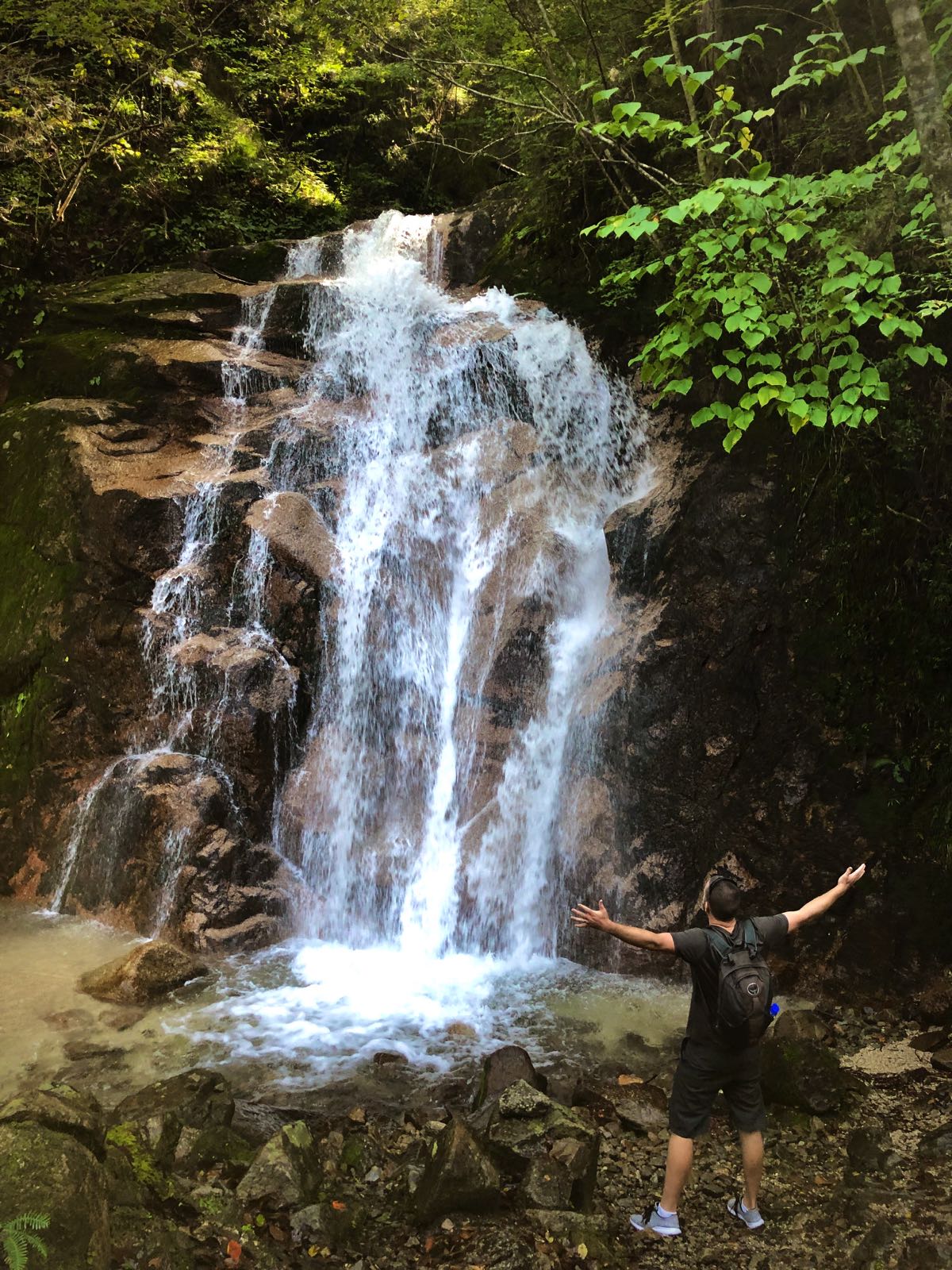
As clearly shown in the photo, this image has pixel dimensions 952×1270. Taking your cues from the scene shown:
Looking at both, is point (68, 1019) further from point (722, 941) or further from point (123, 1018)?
point (722, 941)

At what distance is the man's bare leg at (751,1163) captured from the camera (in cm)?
380

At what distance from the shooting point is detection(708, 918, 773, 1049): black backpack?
3.60 metres

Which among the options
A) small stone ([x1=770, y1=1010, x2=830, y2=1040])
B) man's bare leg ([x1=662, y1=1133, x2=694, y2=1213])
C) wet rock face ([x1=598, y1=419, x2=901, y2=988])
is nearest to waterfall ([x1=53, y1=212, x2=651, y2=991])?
wet rock face ([x1=598, y1=419, x2=901, y2=988])

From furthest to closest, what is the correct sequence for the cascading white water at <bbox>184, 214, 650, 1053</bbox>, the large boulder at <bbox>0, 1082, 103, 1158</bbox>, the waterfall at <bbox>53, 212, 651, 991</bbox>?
the waterfall at <bbox>53, 212, 651, 991</bbox>, the cascading white water at <bbox>184, 214, 650, 1053</bbox>, the large boulder at <bbox>0, 1082, 103, 1158</bbox>

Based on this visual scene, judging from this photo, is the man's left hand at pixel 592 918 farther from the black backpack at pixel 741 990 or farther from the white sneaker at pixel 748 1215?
the white sneaker at pixel 748 1215

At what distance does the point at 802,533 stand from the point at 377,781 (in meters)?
4.63

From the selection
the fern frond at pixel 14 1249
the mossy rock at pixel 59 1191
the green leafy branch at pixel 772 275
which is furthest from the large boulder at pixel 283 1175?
the green leafy branch at pixel 772 275

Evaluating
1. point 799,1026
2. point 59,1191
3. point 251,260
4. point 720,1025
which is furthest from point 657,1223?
point 251,260

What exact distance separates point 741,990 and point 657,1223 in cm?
127

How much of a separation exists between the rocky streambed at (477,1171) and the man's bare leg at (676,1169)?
0.18m

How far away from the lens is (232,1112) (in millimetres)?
4586

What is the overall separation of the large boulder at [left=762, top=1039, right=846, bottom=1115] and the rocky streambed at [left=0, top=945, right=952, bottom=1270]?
1 centimetres

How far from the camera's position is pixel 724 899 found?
3.69 m

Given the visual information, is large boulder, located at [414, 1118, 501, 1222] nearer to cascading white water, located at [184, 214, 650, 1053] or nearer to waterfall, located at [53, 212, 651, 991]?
cascading white water, located at [184, 214, 650, 1053]
